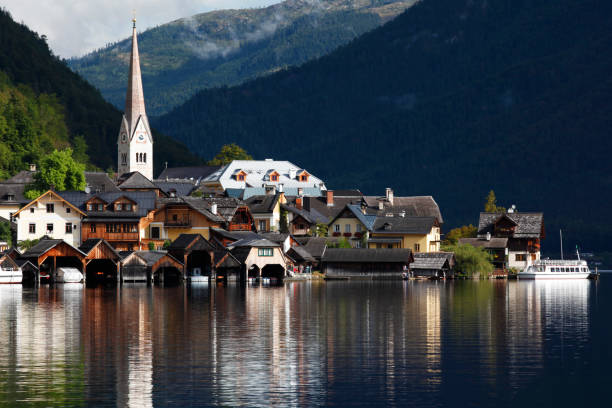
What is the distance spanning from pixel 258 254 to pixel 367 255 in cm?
2032

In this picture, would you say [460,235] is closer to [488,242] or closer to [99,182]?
[488,242]

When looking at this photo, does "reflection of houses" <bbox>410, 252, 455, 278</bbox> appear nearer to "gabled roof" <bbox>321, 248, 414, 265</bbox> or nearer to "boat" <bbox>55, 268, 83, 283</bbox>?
"gabled roof" <bbox>321, 248, 414, 265</bbox>

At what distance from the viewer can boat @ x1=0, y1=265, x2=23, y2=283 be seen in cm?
11800

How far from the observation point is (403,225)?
15462 cm

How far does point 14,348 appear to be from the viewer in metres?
57.3

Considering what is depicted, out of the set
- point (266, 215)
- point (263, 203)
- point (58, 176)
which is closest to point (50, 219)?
point (58, 176)

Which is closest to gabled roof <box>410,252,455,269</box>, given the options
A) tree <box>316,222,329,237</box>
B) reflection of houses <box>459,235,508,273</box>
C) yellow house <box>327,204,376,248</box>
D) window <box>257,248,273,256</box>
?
yellow house <box>327,204,376,248</box>

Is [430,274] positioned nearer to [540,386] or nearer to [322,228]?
[322,228]

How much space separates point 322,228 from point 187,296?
61524 millimetres

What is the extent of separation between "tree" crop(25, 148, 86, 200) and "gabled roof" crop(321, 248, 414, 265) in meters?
34.7

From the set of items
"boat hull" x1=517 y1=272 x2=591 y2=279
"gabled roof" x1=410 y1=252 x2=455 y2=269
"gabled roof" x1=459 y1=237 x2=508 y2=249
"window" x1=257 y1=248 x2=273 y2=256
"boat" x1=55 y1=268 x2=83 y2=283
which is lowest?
"boat hull" x1=517 y1=272 x2=591 y2=279

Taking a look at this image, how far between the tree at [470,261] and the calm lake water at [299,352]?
182 ft

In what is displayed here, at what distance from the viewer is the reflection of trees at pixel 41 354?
43625 mm

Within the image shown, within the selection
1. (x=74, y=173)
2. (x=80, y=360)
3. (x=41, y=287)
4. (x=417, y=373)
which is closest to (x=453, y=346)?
(x=417, y=373)
